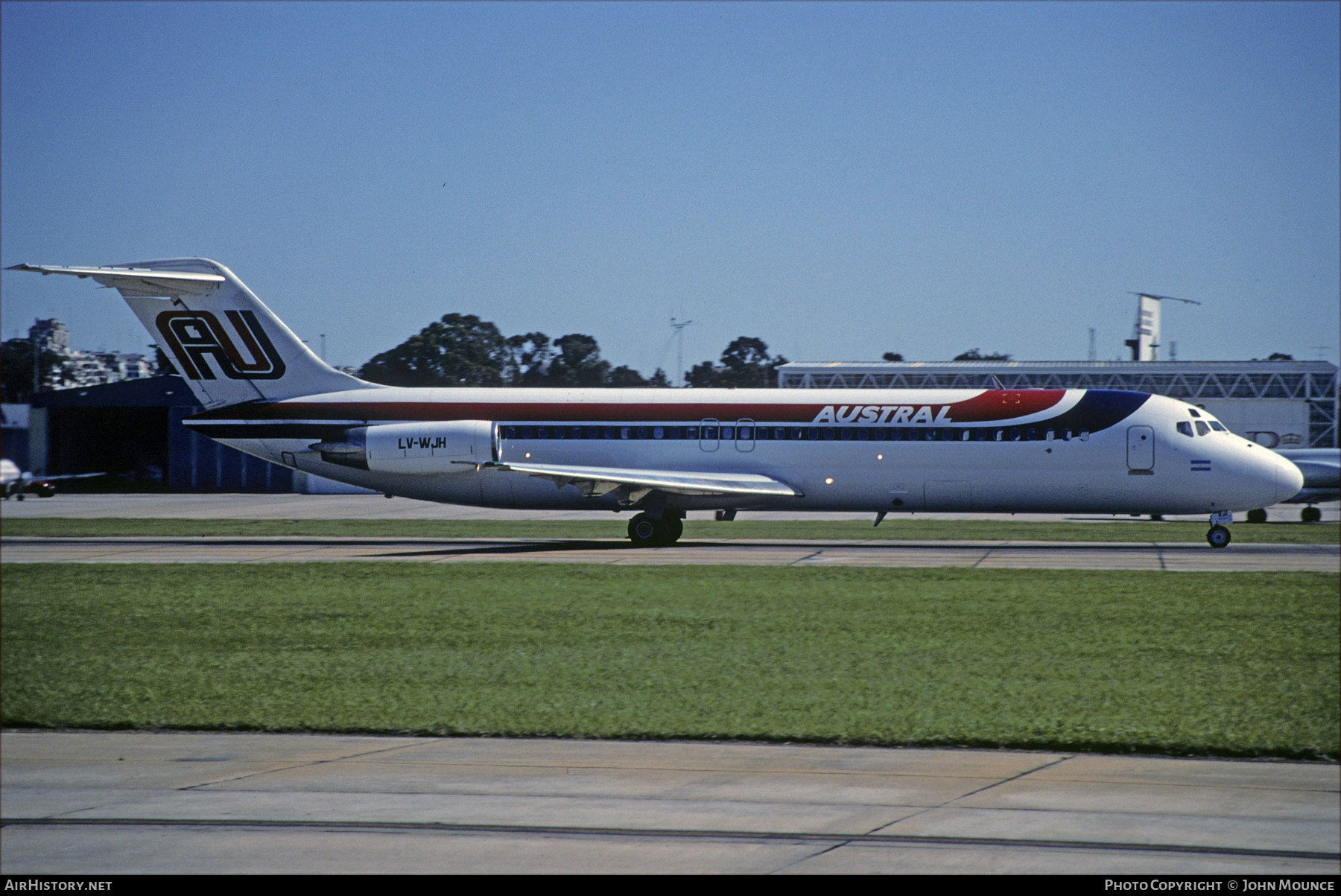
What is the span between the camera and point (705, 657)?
14.0 meters

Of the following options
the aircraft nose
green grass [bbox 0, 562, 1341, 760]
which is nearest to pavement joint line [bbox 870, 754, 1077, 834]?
green grass [bbox 0, 562, 1341, 760]

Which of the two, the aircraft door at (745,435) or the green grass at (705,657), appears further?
the aircraft door at (745,435)

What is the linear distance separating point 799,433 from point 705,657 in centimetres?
1668

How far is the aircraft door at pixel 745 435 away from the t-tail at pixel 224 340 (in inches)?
428

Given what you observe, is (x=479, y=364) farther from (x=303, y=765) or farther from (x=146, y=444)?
(x=303, y=765)

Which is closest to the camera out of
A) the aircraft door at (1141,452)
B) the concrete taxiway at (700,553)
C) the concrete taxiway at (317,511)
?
the concrete taxiway at (700,553)

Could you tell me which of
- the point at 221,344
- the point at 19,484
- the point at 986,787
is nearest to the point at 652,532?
the point at 221,344

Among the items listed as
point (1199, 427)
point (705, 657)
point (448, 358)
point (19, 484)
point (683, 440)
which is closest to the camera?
point (705, 657)

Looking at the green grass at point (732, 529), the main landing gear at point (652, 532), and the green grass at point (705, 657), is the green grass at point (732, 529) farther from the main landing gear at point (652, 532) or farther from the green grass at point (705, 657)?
the green grass at point (705, 657)

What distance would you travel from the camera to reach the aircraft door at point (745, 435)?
30375mm

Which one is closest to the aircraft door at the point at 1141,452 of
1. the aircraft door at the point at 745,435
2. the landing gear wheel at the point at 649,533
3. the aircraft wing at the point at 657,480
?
the aircraft wing at the point at 657,480

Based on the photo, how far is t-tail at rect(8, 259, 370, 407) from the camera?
103 feet

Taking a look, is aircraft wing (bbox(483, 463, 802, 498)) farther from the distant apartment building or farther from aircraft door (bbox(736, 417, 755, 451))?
the distant apartment building

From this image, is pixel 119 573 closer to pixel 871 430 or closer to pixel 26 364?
pixel 26 364
